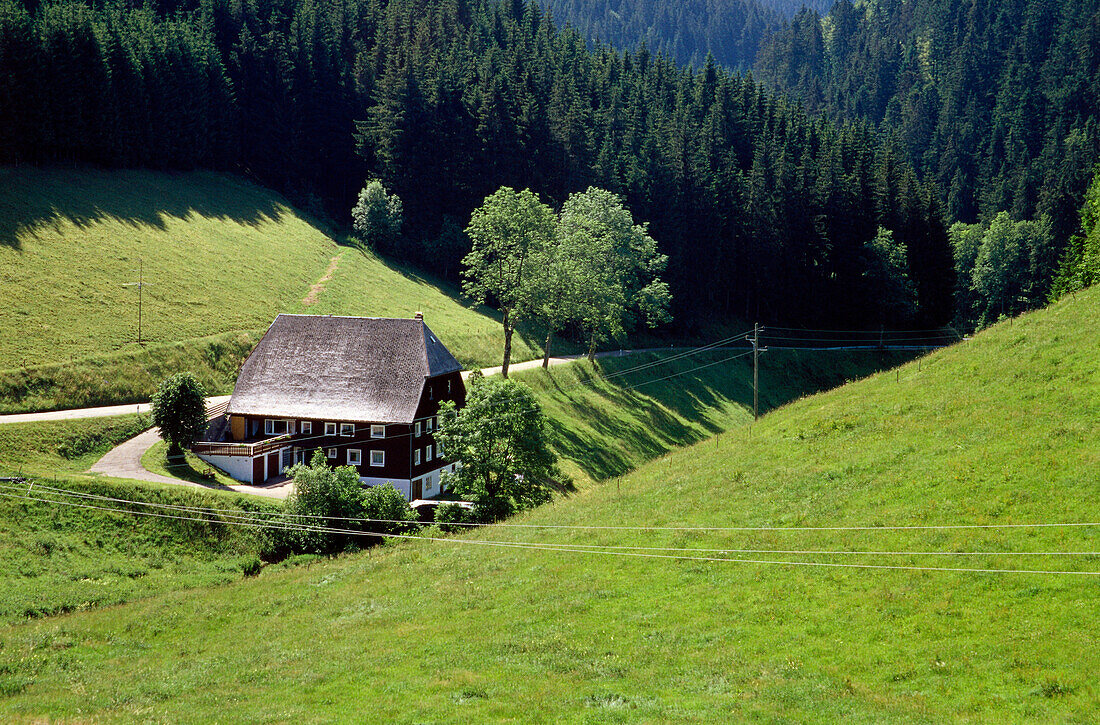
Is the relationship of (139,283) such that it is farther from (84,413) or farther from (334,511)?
(334,511)

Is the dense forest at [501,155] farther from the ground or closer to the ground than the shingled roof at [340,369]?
farther from the ground

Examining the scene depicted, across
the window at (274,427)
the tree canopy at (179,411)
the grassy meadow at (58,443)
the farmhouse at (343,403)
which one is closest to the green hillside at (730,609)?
the farmhouse at (343,403)

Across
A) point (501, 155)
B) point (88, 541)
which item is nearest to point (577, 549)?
point (88, 541)

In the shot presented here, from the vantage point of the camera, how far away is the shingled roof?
53594 mm

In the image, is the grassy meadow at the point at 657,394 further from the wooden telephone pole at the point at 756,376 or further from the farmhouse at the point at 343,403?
the farmhouse at the point at 343,403

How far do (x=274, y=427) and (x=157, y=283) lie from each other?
979 inches

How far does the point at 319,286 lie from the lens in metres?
83.0

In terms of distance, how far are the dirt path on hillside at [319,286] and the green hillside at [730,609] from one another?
44191mm

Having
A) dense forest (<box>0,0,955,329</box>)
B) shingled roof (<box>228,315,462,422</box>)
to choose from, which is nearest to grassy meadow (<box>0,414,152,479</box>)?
shingled roof (<box>228,315,462,422</box>)

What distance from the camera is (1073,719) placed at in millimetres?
18312

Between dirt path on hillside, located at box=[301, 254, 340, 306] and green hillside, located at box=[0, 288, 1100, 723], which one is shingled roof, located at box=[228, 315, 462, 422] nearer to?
green hillside, located at box=[0, 288, 1100, 723]

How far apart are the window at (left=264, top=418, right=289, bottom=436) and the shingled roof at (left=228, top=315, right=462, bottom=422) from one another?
2.65 ft

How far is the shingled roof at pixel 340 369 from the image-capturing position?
53594mm

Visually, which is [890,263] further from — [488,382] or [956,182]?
[956,182]
